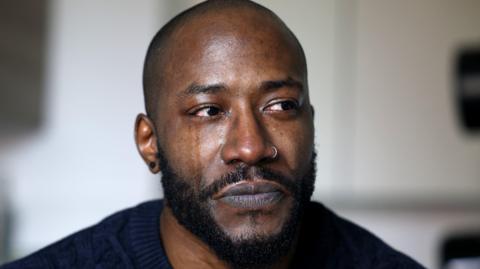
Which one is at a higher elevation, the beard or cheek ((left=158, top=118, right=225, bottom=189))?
cheek ((left=158, top=118, right=225, bottom=189))

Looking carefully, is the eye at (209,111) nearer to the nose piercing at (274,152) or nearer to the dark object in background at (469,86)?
the nose piercing at (274,152)

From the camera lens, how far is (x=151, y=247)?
1.36 meters

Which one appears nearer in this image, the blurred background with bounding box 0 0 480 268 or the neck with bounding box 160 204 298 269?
the neck with bounding box 160 204 298 269

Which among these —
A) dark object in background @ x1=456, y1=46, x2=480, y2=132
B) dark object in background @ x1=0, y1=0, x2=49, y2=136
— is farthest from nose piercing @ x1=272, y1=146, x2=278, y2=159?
dark object in background @ x1=0, y1=0, x2=49, y2=136

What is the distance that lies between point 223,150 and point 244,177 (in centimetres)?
5

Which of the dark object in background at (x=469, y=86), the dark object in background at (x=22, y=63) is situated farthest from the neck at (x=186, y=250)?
the dark object in background at (x=22, y=63)

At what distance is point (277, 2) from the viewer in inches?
124

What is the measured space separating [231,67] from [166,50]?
0.14 metres

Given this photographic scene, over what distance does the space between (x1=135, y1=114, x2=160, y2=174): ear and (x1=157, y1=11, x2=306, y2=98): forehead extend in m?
0.10

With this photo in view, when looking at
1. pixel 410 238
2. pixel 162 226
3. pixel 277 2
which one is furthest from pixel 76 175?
pixel 162 226

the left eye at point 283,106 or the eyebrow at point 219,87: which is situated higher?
the eyebrow at point 219,87

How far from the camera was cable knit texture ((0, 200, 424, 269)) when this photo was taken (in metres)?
1.34

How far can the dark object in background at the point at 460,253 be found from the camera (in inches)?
53.3

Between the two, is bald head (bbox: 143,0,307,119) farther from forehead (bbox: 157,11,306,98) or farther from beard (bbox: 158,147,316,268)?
beard (bbox: 158,147,316,268)
